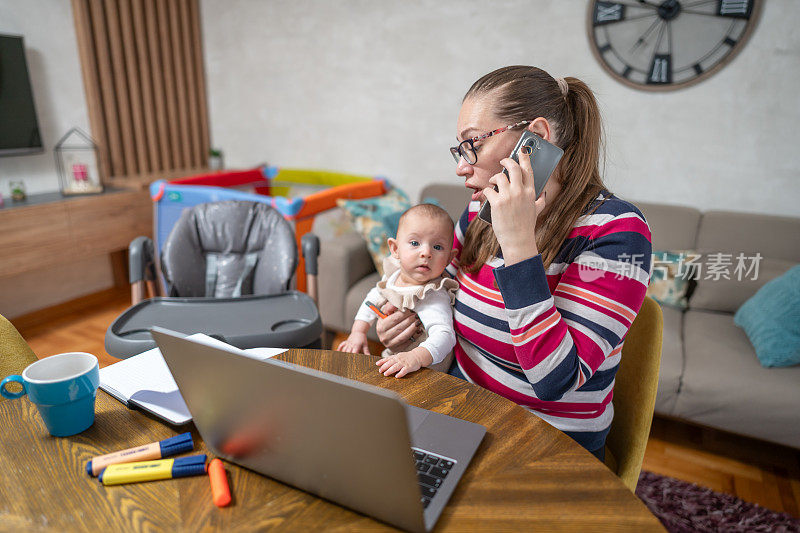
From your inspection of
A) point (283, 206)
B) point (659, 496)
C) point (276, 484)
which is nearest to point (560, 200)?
point (276, 484)

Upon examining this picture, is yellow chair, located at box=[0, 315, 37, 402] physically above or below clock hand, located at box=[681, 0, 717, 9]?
below

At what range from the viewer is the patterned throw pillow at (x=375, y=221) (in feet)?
8.38

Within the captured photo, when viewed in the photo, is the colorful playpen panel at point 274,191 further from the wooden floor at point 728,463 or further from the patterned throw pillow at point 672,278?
the patterned throw pillow at point 672,278

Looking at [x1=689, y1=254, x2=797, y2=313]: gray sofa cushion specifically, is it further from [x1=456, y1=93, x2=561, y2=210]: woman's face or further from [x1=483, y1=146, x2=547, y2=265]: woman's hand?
[x1=483, y1=146, x2=547, y2=265]: woman's hand

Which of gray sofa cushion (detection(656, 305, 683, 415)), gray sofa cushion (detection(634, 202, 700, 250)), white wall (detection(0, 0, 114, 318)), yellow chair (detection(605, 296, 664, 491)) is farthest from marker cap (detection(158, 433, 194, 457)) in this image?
white wall (detection(0, 0, 114, 318))

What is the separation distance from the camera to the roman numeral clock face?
7.61 ft

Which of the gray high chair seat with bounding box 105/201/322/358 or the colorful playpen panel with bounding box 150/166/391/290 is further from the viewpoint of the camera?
the colorful playpen panel with bounding box 150/166/391/290

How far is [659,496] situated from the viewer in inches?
66.4

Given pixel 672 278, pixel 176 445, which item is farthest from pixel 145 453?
pixel 672 278

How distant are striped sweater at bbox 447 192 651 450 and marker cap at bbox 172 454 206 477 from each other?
0.53m

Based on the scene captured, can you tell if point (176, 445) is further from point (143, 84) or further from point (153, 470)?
point (143, 84)

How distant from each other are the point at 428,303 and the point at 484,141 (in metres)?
0.40

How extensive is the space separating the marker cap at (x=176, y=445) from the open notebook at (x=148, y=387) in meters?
0.04

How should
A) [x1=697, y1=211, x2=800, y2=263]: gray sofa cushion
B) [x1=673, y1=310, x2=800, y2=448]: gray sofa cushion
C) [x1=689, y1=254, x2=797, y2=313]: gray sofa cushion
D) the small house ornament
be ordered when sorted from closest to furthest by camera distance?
[x1=673, y1=310, x2=800, y2=448]: gray sofa cushion < [x1=689, y1=254, x2=797, y2=313]: gray sofa cushion < [x1=697, y1=211, x2=800, y2=263]: gray sofa cushion < the small house ornament
